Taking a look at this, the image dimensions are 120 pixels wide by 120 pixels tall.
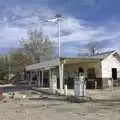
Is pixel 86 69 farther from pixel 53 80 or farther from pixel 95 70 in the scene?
pixel 53 80

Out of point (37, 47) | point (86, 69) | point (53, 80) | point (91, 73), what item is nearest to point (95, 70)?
point (91, 73)

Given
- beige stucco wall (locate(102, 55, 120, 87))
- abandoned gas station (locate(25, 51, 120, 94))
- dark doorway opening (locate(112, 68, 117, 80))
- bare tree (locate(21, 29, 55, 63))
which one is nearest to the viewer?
abandoned gas station (locate(25, 51, 120, 94))

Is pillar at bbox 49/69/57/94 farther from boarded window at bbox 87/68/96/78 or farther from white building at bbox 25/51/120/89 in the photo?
boarded window at bbox 87/68/96/78

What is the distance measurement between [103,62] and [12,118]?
2166 cm

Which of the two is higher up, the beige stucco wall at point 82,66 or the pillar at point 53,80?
the beige stucco wall at point 82,66

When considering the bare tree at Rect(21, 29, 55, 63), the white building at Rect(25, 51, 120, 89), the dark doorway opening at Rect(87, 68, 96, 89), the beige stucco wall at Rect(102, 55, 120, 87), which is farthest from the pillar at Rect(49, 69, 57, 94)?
the bare tree at Rect(21, 29, 55, 63)

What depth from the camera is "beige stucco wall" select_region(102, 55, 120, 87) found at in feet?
117

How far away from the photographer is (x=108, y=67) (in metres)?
36.1

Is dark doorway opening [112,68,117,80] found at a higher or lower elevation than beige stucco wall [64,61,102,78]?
lower

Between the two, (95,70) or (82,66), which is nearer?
(95,70)

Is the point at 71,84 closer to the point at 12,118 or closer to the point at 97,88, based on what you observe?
the point at 97,88

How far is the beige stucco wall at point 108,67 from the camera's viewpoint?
35.7 metres

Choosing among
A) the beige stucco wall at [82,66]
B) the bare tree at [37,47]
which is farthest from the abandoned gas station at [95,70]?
the bare tree at [37,47]

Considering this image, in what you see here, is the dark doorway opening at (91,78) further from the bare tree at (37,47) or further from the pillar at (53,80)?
the bare tree at (37,47)
